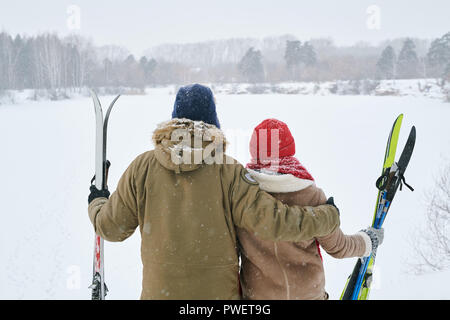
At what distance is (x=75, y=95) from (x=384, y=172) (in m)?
28.6

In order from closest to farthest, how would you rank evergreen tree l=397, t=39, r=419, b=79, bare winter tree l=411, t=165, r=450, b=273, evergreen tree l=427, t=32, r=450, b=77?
bare winter tree l=411, t=165, r=450, b=273 < evergreen tree l=427, t=32, r=450, b=77 < evergreen tree l=397, t=39, r=419, b=79

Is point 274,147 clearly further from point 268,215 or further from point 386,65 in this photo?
point 386,65

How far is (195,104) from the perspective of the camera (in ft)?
4.34

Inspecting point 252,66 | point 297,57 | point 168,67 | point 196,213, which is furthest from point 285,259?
point 297,57

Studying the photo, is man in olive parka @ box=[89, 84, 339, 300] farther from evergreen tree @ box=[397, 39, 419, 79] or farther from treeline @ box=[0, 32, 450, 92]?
evergreen tree @ box=[397, 39, 419, 79]

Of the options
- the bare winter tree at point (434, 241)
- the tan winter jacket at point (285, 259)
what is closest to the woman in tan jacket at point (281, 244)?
the tan winter jacket at point (285, 259)

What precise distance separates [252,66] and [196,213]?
31.2 meters

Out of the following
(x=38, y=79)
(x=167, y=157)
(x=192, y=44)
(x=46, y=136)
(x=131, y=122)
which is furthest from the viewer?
(x=192, y=44)

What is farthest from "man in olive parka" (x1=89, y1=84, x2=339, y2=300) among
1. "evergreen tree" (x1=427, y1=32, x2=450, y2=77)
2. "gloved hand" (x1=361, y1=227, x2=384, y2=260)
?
"evergreen tree" (x1=427, y1=32, x2=450, y2=77)

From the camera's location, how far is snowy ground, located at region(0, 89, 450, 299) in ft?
22.9

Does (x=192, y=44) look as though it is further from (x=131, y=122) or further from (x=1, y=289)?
(x=1, y=289)

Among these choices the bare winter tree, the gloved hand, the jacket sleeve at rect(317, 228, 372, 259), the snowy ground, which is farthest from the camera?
the bare winter tree
